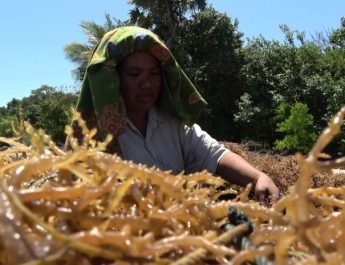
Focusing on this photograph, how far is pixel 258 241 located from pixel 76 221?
0.45 ft

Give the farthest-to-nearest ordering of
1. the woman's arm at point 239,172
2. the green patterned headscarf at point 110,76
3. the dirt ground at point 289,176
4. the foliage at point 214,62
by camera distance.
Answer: the foliage at point 214,62 → the dirt ground at point 289,176 → the green patterned headscarf at point 110,76 → the woman's arm at point 239,172

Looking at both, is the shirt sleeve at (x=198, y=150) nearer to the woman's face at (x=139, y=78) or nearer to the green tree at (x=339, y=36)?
the woman's face at (x=139, y=78)

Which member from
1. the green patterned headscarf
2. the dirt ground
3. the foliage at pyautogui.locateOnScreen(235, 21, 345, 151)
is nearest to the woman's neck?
the green patterned headscarf

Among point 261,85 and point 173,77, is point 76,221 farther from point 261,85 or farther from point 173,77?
point 261,85

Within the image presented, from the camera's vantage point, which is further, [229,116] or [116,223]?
[229,116]

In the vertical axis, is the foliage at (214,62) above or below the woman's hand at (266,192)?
above

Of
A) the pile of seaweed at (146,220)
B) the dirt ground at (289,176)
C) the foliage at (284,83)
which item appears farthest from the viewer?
the foliage at (284,83)

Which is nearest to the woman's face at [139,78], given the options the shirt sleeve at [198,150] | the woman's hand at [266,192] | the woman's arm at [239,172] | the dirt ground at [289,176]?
the shirt sleeve at [198,150]

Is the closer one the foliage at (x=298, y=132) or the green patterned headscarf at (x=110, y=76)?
the green patterned headscarf at (x=110, y=76)

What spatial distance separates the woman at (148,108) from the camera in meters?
1.67

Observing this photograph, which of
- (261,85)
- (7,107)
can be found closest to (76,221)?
(261,85)

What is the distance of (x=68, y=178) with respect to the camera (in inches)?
18.5

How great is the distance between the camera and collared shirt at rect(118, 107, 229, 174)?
1778 mm

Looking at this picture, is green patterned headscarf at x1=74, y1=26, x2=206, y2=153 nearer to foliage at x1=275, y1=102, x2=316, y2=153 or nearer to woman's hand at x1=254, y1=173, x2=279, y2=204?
woman's hand at x1=254, y1=173, x2=279, y2=204
